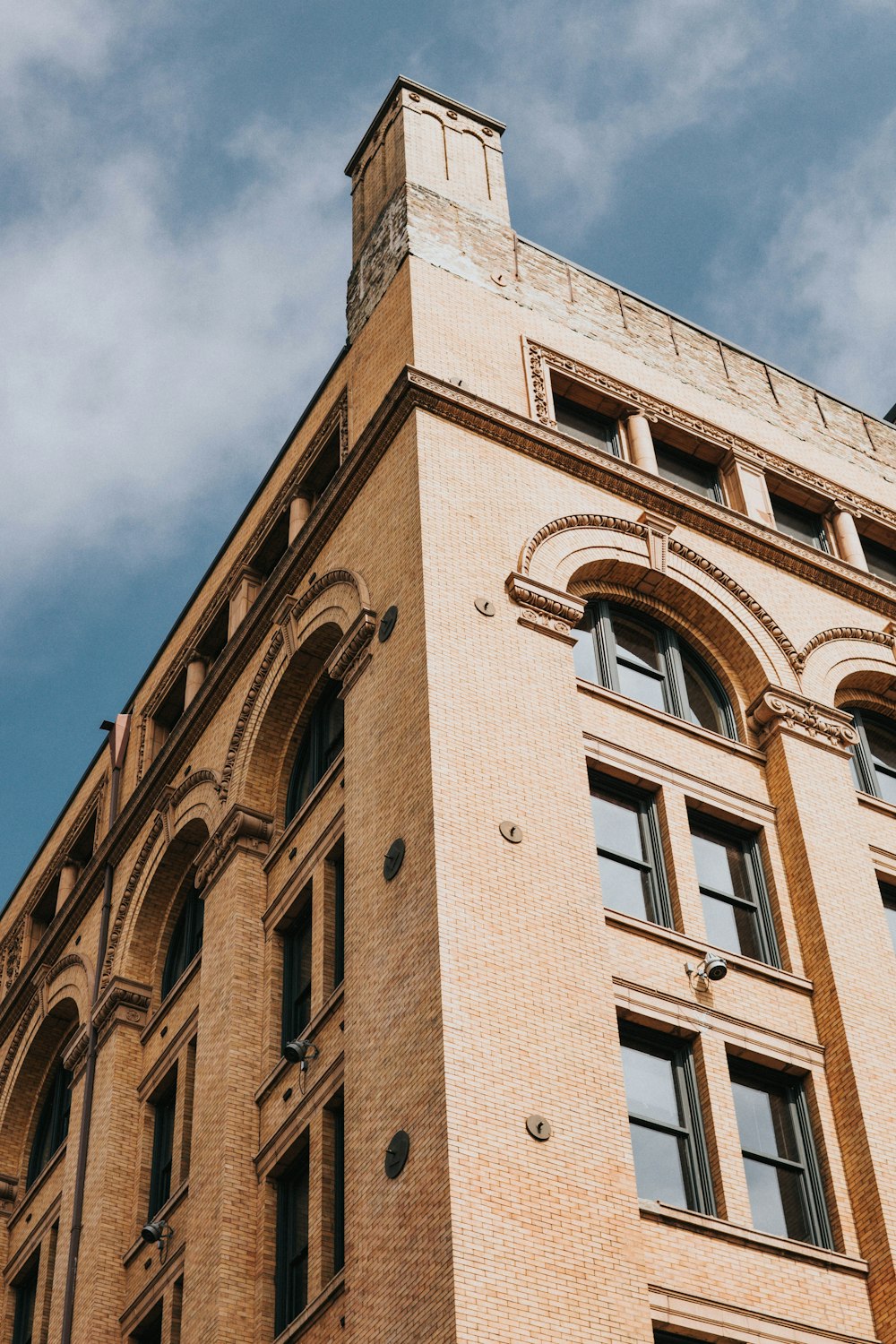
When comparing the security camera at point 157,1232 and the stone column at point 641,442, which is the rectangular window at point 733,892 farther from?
the security camera at point 157,1232

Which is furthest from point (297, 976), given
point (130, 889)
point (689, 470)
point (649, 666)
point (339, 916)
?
point (689, 470)

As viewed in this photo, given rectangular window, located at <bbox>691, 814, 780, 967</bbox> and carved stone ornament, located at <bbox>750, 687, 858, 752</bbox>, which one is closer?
rectangular window, located at <bbox>691, 814, 780, 967</bbox>

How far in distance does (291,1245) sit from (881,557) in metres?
17.1

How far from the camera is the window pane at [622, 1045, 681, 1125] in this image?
21312 millimetres

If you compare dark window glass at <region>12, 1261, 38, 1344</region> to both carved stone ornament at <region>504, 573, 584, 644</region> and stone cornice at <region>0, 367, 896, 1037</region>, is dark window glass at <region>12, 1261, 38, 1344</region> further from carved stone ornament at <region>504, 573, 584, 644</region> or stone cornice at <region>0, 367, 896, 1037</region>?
carved stone ornament at <region>504, 573, 584, 644</region>

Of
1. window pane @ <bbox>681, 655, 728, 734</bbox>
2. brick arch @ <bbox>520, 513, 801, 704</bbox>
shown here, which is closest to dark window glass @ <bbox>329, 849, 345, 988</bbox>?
brick arch @ <bbox>520, 513, 801, 704</bbox>

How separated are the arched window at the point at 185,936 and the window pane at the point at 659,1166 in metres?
11.0

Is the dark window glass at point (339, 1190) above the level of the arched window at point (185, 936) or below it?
below

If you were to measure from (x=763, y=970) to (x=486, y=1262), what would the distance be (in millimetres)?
7009

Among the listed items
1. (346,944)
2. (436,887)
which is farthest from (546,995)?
(346,944)

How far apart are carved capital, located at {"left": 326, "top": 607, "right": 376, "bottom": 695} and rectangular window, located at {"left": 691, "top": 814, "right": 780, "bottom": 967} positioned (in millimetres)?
5056

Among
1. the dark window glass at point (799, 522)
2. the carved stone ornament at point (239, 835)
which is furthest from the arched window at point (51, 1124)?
the dark window glass at point (799, 522)

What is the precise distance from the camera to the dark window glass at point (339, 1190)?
71.9 feet

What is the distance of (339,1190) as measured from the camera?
22328mm
